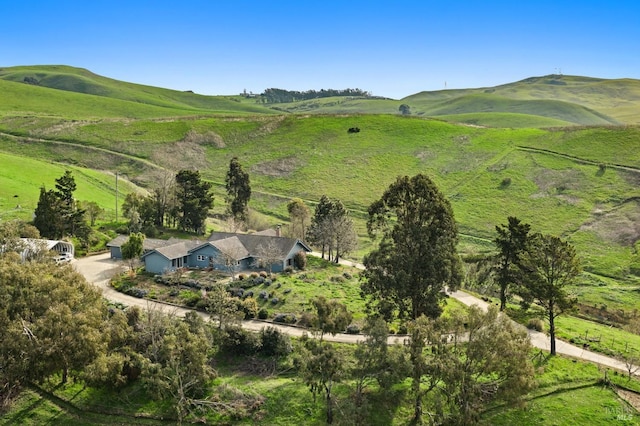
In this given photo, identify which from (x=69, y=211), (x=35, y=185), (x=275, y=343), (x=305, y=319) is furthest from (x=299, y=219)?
(x=35, y=185)

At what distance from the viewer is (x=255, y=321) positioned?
44.8 m

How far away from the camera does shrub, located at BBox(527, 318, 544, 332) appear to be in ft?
149

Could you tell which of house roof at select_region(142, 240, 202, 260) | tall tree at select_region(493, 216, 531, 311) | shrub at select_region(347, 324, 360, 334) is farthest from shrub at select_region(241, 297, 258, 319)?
tall tree at select_region(493, 216, 531, 311)

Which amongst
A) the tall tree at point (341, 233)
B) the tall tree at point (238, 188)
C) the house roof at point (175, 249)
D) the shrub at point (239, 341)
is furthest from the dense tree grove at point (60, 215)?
the shrub at point (239, 341)

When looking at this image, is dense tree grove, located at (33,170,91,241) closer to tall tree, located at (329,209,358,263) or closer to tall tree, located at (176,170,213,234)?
tall tree, located at (176,170,213,234)

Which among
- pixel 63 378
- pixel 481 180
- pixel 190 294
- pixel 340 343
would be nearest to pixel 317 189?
pixel 481 180

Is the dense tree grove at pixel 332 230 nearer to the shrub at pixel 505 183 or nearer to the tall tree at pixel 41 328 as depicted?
the tall tree at pixel 41 328

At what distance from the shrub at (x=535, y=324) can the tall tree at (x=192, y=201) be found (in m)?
50.3

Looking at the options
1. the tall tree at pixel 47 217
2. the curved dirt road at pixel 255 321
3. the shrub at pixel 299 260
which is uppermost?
the tall tree at pixel 47 217

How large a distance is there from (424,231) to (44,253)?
3858 centimetres

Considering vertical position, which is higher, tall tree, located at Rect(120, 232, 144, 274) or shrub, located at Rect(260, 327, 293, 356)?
tall tree, located at Rect(120, 232, 144, 274)

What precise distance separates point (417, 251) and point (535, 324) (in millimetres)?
18629

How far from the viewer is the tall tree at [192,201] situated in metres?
75.4

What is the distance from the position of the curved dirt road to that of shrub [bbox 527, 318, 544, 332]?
0.63 meters
